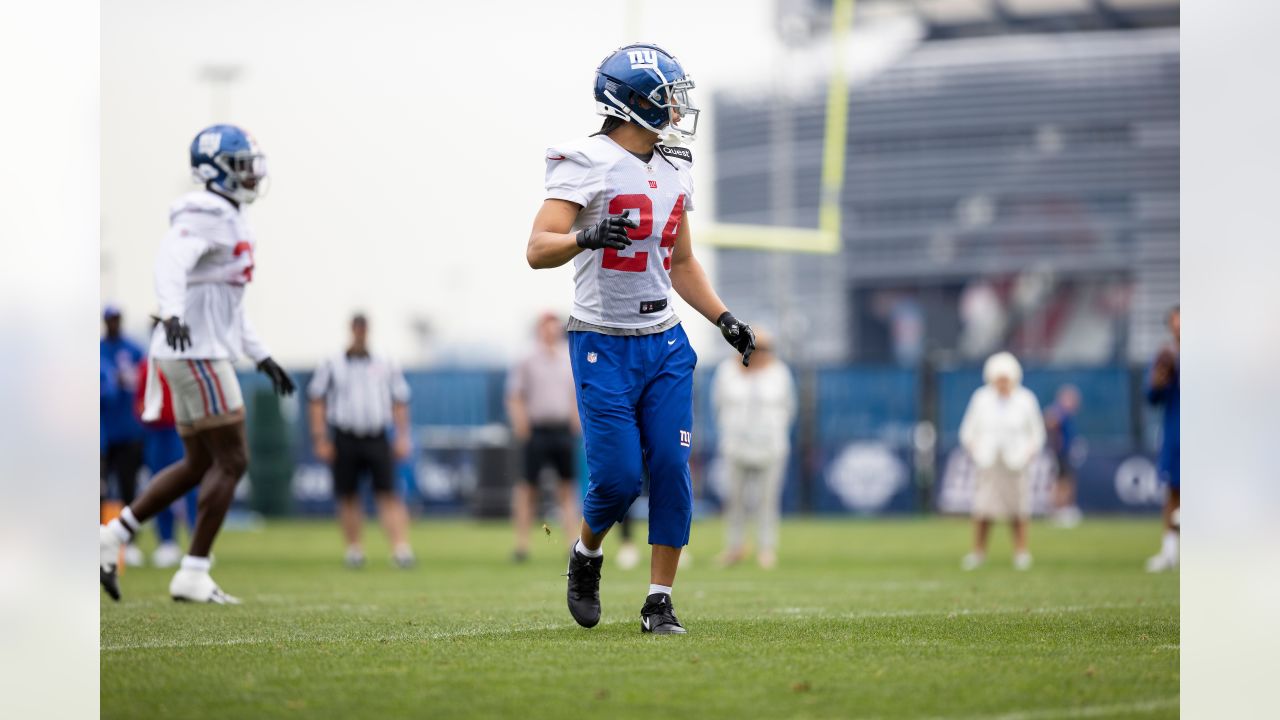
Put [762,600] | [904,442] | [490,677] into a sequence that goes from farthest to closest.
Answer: [904,442] → [762,600] → [490,677]

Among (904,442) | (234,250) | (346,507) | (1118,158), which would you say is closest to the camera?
(234,250)

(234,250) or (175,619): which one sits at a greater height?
(234,250)

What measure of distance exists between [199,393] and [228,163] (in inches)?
47.1

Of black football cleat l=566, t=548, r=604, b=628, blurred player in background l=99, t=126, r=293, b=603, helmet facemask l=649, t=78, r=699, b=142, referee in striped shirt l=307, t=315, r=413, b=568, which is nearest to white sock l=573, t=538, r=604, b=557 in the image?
black football cleat l=566, t=548, r=604, b=628

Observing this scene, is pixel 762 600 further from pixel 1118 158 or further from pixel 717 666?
pixel 1118 158

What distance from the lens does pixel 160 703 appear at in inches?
191

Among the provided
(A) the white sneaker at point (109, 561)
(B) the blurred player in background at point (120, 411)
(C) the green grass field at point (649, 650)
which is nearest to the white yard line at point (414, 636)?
(C) the green grass field at point (649, 650)

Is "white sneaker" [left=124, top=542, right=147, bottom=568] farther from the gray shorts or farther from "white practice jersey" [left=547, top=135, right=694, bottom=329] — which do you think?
"white practice jersey" [left=547, top=135, right=694, bottom=329]

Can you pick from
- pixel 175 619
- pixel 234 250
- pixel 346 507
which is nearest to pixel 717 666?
pixel 175 619

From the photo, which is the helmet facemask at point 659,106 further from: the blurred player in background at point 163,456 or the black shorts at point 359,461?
the black shorts at point 359,461

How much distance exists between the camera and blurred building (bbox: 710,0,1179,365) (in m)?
54.1

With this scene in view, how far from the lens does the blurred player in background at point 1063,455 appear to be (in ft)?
76.3

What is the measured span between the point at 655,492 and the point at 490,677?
1440 millimetres

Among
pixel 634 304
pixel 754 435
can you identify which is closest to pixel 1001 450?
pixel 754 435
